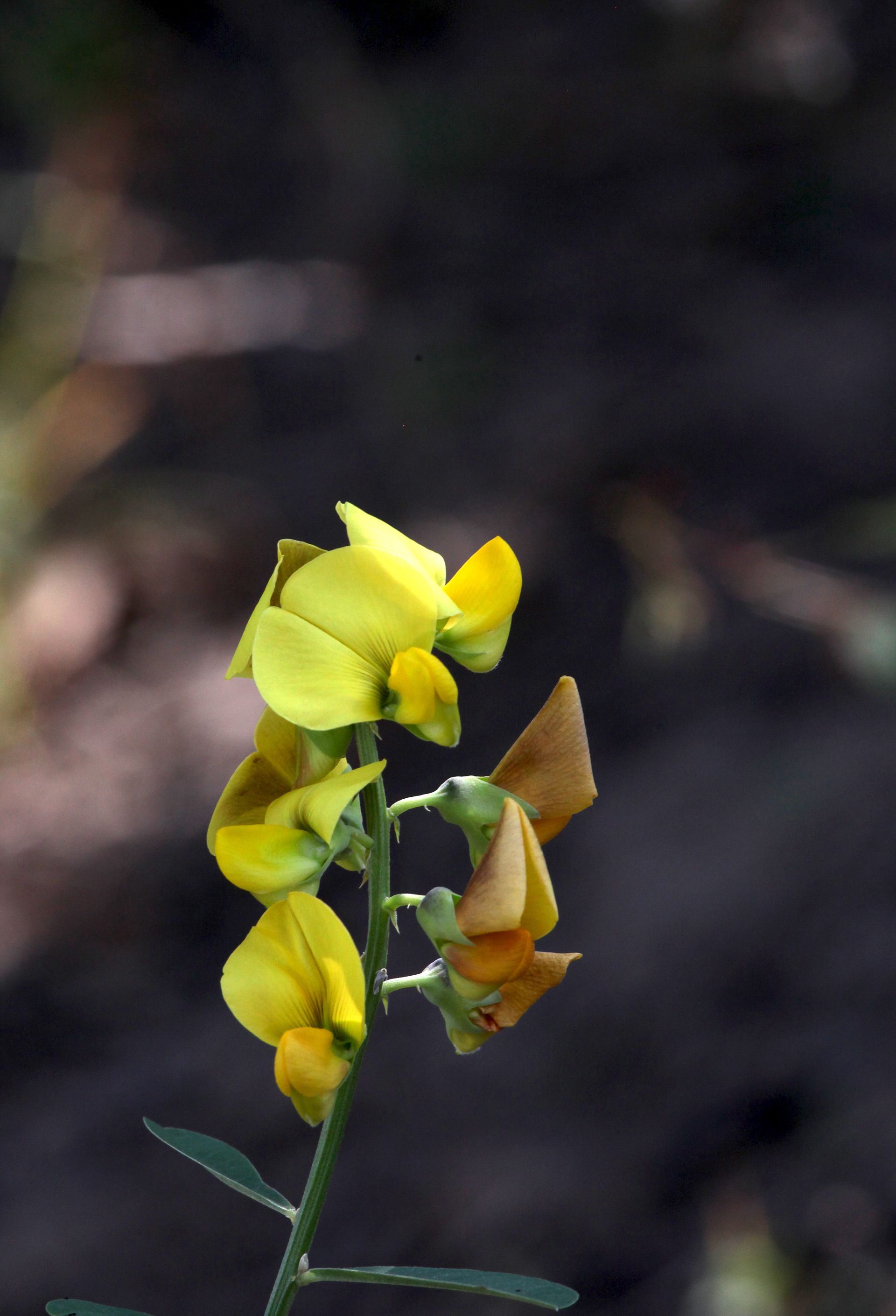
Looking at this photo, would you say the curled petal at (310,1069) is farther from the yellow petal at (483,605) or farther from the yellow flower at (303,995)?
the yellow petal at (483,605)

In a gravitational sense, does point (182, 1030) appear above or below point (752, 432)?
below

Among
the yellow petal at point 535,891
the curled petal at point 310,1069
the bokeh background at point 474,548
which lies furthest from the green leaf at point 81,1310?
the bokeh background at point 474,548

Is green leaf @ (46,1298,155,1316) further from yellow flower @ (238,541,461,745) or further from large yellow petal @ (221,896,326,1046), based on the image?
yellow flower @ (238,541,461,745)

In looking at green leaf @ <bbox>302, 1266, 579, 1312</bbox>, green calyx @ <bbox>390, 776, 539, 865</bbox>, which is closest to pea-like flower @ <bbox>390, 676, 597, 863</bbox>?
green calyx @ <bbox>390, 776, 539, 865</bbox>

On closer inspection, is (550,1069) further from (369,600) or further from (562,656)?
(369,600)

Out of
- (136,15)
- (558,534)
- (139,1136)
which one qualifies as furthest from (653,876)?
(136,15)
